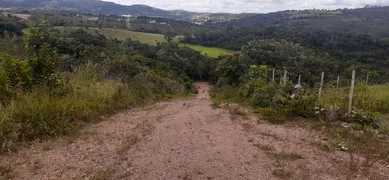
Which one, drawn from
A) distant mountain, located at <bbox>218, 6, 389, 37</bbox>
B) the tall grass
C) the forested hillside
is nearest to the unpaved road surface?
the tall grass

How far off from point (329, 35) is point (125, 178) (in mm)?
62654

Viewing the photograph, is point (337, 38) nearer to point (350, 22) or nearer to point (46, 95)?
point (350, 22)

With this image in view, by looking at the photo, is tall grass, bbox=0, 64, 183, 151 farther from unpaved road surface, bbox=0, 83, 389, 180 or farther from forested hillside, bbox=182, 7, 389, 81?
forested hillside, bbox=182, 7, 389, 81

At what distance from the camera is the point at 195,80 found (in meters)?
45.0

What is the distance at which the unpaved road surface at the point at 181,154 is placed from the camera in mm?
3949

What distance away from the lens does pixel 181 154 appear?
181 inches

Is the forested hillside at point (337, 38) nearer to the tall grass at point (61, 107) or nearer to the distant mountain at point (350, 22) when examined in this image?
the distant mountain at point (350, 22)

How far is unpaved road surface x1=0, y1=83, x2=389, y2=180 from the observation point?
3949 mm

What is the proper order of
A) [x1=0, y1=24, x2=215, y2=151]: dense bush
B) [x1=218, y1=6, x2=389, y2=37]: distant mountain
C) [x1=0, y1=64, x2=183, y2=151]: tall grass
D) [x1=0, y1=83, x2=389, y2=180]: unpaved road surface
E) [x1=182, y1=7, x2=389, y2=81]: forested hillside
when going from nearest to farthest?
[x1=0, y1=83, x2=389, y2=180]: unpaved road surface → [x1=0, y1=64, x2=183, y2=151]: tall grass → [x1=0, y1=24, x2=215, y2=151]: dense bush → [x1=182, y1=7, x2=389, y2=81]: forested hillside → [x1=218, y1=6, x2=389, y2=37]: distant mountain

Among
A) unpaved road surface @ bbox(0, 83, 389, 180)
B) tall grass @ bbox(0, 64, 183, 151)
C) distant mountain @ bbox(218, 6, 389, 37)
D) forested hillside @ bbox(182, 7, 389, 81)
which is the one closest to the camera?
unpaved road surface @ bbox(0, 83, 389, 180)

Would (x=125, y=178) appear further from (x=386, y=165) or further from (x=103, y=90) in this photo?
(x=103, y=90)

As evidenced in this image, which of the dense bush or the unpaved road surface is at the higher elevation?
the dense bush

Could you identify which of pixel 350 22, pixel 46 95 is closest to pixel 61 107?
pixel 46 95

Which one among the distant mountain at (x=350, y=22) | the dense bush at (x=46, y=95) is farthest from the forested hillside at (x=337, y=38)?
the dense bush at (x=46, y=95)
